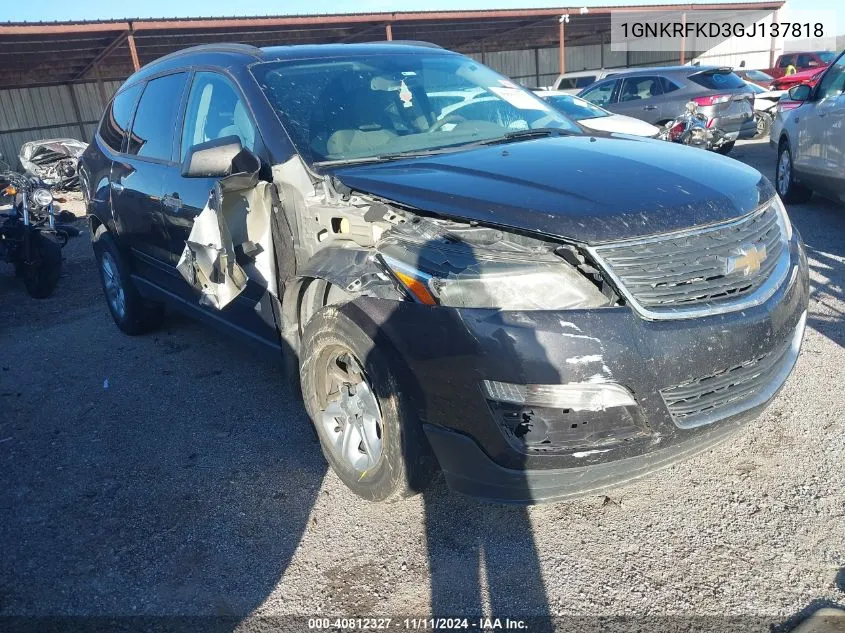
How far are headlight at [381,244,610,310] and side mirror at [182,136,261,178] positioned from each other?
4.08 ft

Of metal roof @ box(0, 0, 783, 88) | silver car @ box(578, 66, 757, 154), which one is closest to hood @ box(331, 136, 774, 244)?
silver car @ box(578, 66, 757, 154)

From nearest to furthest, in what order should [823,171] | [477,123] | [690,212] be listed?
[690,212] < [477,123] < [823,171]

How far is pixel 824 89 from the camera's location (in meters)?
6.81

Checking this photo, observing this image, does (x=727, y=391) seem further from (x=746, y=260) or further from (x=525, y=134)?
(x=525, y=134)

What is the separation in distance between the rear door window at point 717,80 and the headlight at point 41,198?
34.3ft

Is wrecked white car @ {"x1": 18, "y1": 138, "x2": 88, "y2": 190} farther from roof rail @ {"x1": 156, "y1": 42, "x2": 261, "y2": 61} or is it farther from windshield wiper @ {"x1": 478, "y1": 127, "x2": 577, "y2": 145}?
windshield wiper @ {"x1": 478, "y1": 127, "x2": 577, "y2": 145}

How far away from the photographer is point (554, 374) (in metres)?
2.17

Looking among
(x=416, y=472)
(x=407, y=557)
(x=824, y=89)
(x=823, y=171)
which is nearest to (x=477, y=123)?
(x=416, y=472)

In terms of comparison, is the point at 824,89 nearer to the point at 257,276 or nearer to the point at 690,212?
the point at 690,212

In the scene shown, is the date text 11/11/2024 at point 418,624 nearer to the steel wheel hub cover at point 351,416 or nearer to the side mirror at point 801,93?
the steel wheel hub cover at point 351,416

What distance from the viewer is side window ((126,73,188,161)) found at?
409 cm

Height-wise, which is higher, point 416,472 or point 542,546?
point 416,472

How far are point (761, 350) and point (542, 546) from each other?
3.54 feet

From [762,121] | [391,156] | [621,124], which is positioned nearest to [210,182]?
[391,156]
